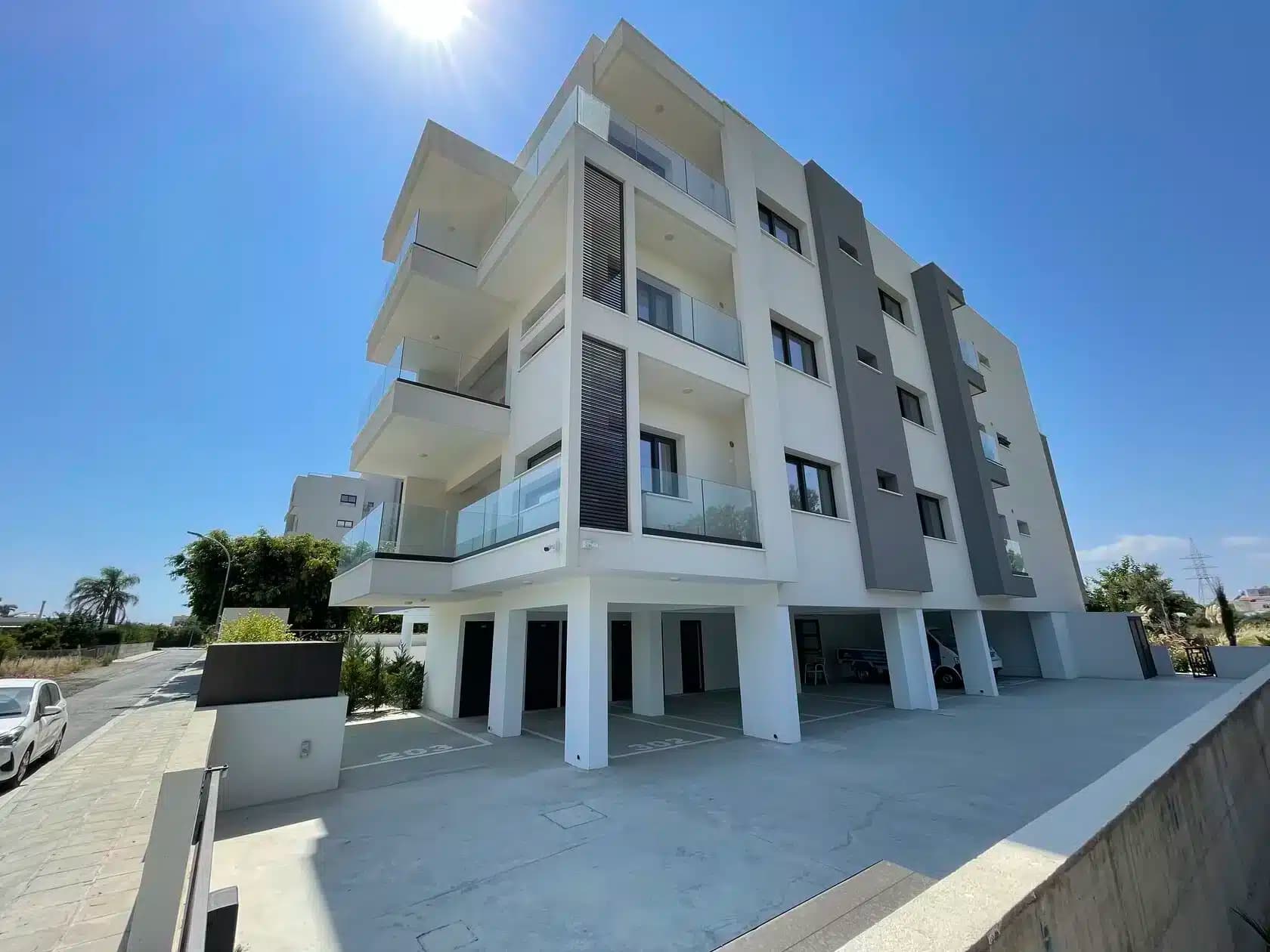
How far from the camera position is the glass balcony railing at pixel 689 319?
9680 millimetres

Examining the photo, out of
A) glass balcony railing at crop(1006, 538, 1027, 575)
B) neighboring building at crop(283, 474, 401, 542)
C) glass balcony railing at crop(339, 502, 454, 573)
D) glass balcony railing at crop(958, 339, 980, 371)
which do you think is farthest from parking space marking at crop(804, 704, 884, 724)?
neighboring building at crop(283, 474, 401, 542)

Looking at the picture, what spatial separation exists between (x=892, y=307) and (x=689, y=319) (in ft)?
34.0

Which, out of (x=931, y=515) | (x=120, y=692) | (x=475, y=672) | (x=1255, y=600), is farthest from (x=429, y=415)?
(x=1255, y=600)

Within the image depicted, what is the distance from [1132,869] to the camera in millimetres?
2502

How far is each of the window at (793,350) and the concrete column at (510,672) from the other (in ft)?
26.8

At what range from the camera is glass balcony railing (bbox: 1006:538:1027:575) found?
15.4 meters

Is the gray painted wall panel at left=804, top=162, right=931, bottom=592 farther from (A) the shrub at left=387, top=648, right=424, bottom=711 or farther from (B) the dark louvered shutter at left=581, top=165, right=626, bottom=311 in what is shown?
(A) the shrub at left=387, top=648, right=424, bottom=711

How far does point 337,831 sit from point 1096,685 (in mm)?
20269

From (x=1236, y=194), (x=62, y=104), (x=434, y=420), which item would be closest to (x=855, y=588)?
(x=434, y=420)

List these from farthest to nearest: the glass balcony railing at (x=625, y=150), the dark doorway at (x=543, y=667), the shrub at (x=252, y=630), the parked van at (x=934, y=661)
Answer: the parked van at (x=934, y=661) → the dark doorway at (x=543, y=667) → the glass balcony railing at (x=625, y=150) → the shrub at (x=252, y=630)

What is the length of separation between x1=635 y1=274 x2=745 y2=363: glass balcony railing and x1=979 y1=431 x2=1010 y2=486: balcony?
1068 cm

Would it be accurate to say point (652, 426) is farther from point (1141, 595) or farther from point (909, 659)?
point (1141, 595)

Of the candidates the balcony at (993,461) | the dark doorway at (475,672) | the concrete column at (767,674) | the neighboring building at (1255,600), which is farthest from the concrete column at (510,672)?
the neighboring building at (1255,600)

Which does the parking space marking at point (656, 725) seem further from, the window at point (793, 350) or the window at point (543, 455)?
the window at point (793, 350)
